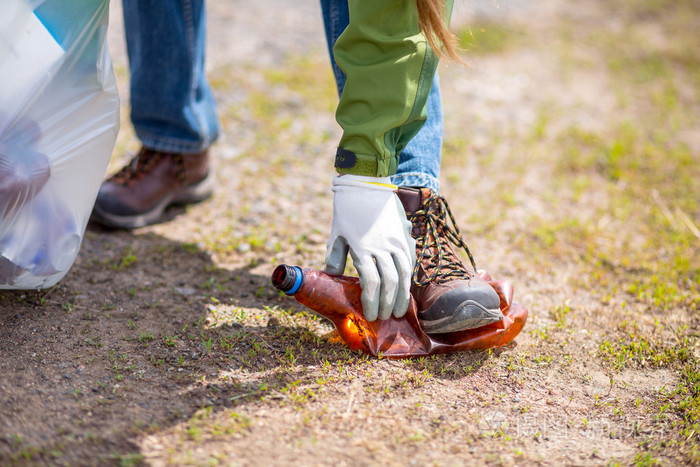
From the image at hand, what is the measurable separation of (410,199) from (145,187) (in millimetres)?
1172

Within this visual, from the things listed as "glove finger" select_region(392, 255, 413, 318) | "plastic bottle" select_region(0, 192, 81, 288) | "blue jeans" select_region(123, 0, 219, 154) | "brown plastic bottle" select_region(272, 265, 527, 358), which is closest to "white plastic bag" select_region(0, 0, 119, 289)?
"plastic bottle" select_region(0, 192, 81, 288)

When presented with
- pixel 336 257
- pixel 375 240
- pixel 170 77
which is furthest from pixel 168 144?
pixel 375 240

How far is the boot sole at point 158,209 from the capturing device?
92.2 inches

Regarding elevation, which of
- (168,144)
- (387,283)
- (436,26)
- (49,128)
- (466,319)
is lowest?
(466,319)

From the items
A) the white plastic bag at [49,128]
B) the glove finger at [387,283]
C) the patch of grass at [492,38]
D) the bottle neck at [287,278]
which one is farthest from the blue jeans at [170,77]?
the patch of grass at [492,38]

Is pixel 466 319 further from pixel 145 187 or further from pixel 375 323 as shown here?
pixel 145 187

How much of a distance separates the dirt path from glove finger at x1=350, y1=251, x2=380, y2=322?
6.6 inches

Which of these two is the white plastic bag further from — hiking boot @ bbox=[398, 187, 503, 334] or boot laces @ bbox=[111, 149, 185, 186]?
hiking boot @ bbox=[398, 187, 503, 334]

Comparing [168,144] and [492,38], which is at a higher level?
[492,38]

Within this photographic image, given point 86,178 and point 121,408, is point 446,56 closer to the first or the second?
point 86,178

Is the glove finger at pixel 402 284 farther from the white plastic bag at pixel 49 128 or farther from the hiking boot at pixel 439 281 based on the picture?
the white plastic bag at pixel 49 128

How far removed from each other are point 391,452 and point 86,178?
1.20m

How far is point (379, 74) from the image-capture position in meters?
A: 1.54

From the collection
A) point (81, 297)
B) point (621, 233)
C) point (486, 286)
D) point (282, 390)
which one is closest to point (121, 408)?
point (282, 390)
